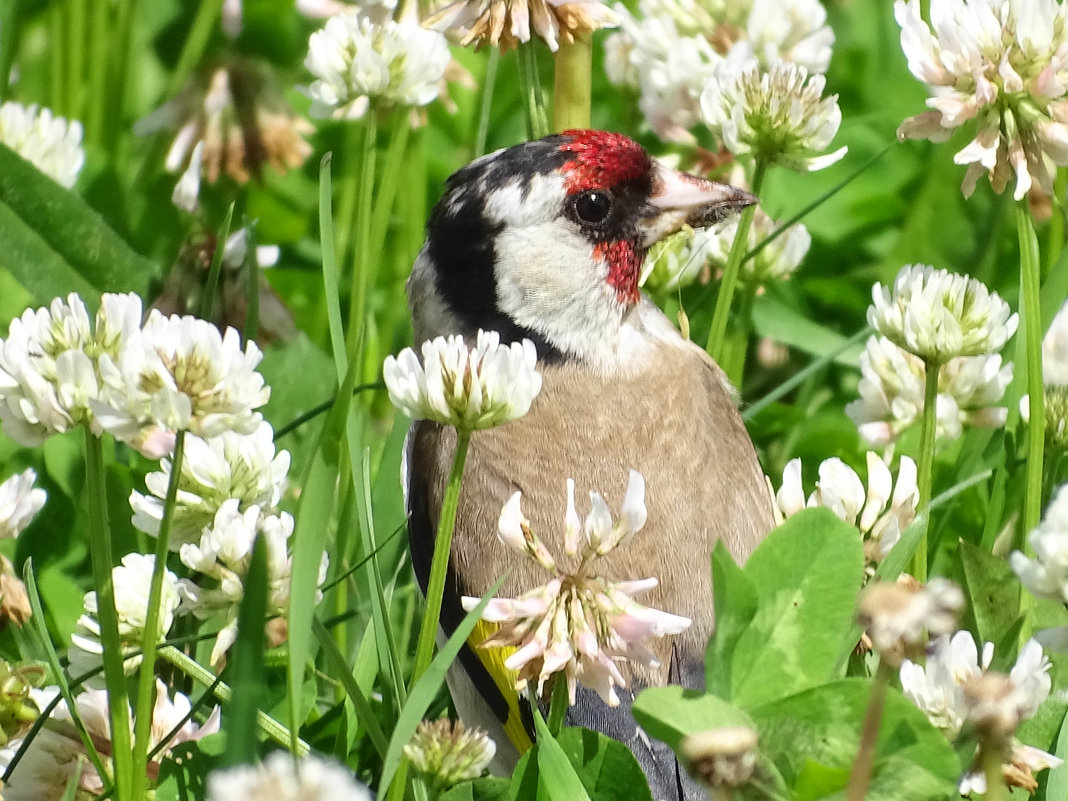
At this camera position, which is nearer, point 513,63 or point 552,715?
point 552,715

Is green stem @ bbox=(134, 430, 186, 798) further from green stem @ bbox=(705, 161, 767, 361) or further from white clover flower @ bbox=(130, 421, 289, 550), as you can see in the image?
green stem @ bbox=(705, 161, 767, 361)

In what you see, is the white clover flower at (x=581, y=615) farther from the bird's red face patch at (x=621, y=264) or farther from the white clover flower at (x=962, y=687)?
the bird's red face patch at (x=621, y=264)

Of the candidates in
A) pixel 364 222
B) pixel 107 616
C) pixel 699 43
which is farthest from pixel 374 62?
pixel 107 616

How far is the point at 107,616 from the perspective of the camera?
1.26 metres

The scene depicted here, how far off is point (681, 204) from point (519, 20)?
40cm

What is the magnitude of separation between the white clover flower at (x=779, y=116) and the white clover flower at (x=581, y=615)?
704 mm

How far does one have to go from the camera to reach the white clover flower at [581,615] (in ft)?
3.92

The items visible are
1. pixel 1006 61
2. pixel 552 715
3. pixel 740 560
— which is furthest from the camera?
pixel 740 560

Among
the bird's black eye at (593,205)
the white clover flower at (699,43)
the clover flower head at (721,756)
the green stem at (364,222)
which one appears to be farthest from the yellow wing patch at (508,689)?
the white clover flower at (699,43)

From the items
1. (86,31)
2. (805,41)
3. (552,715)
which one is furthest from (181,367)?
(86,31)

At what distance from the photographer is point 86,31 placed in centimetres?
318

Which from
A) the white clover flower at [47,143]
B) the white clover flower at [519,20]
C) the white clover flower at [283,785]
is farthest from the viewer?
the white clover flower at [47,143]

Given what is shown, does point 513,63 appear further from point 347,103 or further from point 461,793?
point 461,793

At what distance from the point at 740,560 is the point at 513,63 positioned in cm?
190
